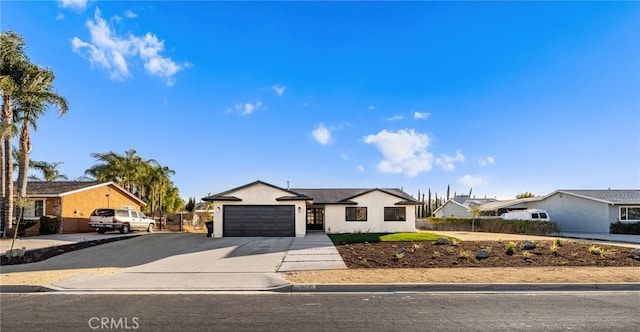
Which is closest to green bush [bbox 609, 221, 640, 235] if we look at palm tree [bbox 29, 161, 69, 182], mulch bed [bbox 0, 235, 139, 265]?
mulch bed [bbox 0, 235, 139, 265]

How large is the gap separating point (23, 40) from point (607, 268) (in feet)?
98.8

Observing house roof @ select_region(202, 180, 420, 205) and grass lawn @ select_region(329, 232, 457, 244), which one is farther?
house roof @ select_region(202, 180, 420, 205)

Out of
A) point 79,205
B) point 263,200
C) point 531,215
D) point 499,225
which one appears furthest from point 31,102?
point 531,215

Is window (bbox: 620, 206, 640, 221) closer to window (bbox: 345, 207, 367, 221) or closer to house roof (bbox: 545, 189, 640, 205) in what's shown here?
house roof (bbox: 545, 189, 640, 205)

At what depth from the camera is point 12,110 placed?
76.4ft

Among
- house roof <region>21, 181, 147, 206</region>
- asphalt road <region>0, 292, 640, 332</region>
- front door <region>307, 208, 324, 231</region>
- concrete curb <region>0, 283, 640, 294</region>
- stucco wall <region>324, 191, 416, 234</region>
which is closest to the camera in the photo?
asphalt road <region>0, 292, 640, 332</region>

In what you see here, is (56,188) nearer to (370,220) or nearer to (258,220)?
(258,220)

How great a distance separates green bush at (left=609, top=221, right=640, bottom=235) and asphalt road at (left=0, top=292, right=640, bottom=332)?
78.6ft

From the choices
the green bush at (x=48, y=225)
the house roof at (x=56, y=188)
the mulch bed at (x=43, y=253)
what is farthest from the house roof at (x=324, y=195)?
the green bush at (x=48, y=225)

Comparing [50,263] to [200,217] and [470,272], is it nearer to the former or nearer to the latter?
[470,272]

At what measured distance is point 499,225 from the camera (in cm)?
3180

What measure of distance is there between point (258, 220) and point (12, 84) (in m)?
15.5

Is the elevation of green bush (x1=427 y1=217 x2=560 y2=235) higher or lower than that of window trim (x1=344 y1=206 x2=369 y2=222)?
lower

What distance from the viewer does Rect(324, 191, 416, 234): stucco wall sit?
2766 cm
